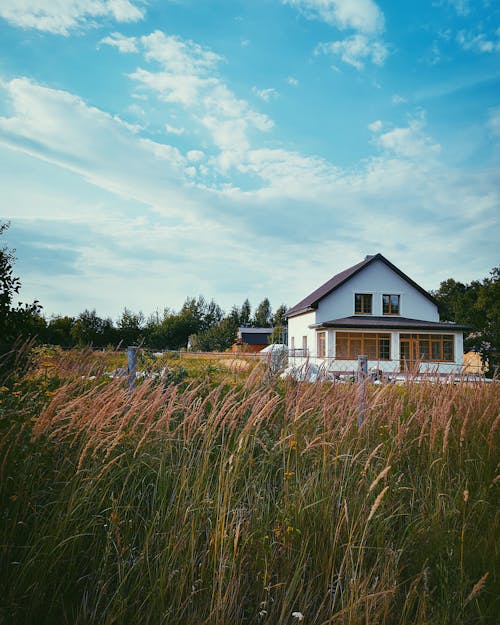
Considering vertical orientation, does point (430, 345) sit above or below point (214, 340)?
below

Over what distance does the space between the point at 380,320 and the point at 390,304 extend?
176cm

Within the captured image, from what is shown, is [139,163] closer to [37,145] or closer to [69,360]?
[37,145]

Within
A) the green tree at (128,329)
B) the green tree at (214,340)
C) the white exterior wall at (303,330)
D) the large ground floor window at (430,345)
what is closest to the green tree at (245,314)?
the green tree at (214,340)

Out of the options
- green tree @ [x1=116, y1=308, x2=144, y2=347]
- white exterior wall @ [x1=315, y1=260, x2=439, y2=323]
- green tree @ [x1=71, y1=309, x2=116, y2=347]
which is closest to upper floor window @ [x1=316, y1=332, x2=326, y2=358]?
white exterior wall @ [x1=315, y1=260, x2=439, y2=323]

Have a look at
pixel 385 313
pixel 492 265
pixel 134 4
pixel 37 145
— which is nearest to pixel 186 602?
pixel 37 145

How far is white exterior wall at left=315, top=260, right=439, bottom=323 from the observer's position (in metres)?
28.1

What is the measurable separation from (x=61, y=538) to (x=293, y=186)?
11.9 metres

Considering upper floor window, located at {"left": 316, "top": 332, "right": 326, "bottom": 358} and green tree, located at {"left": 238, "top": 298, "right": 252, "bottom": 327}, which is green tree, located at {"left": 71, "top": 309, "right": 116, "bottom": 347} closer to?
upper floor window, located at {"left": 316, "top": 332, "right": 326, "bottom": 358}

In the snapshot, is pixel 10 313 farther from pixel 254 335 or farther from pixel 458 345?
pixel 254 335

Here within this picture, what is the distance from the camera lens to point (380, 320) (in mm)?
27641

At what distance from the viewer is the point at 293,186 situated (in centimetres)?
1261

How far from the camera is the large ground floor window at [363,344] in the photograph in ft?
85.7

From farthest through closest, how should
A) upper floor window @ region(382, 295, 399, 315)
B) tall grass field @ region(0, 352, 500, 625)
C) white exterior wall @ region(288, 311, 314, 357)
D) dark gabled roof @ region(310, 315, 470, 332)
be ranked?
white exterior wall @ region(288, 311, 314, 357)
upper floor window @ region(382, 295, 399, 315)
dark gabled roof @ region(310, 315, 470, 332)
tall grass field @ region(0, 352, 500, 625)

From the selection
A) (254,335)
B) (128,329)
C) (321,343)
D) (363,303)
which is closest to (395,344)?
(363,303)
